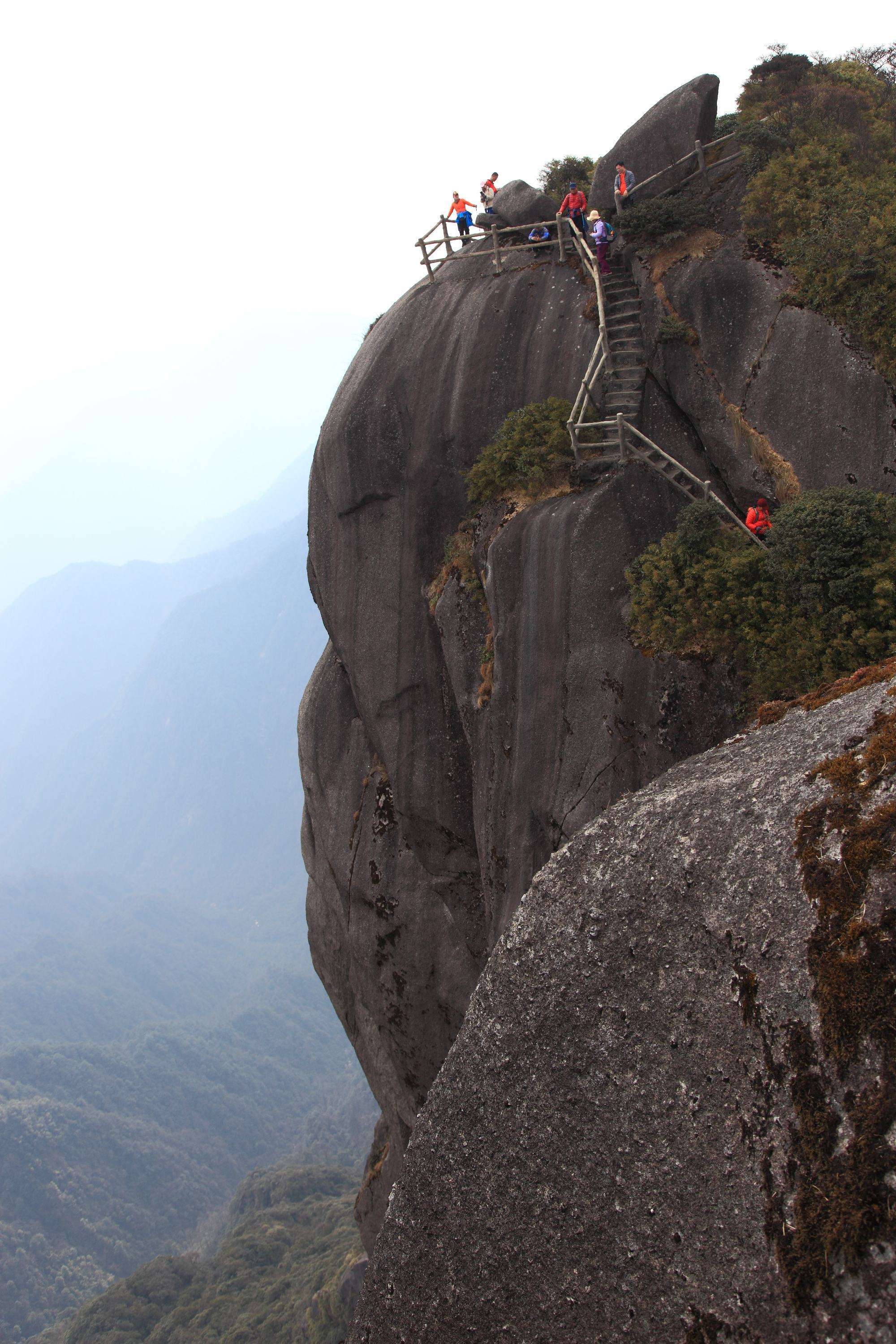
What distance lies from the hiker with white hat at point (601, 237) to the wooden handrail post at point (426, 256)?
15.5 feet

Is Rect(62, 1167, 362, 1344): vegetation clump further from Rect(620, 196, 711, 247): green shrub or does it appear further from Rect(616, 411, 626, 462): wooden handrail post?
Rect(620, 196, 711, 247): green shrub

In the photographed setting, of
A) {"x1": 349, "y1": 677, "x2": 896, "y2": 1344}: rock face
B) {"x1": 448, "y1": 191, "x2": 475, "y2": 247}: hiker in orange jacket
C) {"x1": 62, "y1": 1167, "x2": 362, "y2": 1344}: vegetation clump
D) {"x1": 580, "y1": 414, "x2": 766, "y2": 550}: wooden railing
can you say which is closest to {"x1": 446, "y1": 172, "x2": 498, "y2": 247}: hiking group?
{"x1": 448, "y1": 191, "x2": 475, "y2": 247}: hiker in orange jacket

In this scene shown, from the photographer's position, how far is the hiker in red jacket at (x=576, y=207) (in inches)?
792

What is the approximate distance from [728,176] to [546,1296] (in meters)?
21.3

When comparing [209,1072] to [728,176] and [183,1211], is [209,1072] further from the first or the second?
[728,176]

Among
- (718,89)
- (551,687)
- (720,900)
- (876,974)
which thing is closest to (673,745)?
(551,687)

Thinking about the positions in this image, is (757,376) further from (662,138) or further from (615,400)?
(662,138)

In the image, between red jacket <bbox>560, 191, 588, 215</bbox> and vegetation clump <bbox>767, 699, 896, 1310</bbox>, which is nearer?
vegetation clump <bbox>767, 699, 896, 1310</bbox>

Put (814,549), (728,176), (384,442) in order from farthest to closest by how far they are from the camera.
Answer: (384,442) → (728,176) → (814,549)

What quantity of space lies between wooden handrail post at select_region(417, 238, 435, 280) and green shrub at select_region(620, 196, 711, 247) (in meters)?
5.48

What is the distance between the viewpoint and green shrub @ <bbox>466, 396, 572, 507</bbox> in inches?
679

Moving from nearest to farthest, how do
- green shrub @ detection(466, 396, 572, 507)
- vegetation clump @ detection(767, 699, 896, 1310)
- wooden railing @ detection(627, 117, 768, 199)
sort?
1. vegetation clump @ detection(767, 699, 896, 1310)
2. green shrub @ detection(466, 396, 572, 507)
3. wooden railing @ detection(627, 117, 768, 199)

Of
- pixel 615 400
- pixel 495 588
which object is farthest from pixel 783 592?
pixel 615 400

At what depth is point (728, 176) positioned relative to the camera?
18.5 metres
